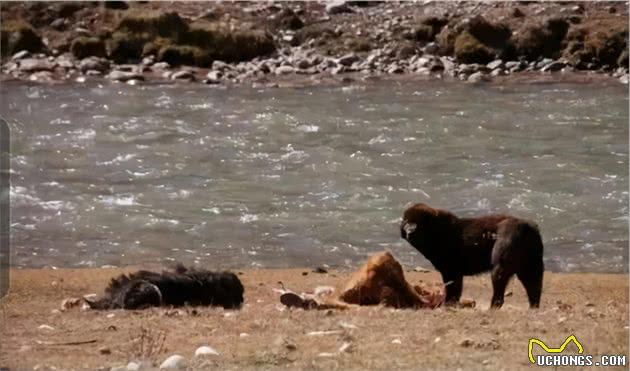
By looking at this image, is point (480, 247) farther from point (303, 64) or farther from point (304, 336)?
point (303, 64)

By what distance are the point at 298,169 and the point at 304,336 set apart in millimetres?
12181

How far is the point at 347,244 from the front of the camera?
15023mm

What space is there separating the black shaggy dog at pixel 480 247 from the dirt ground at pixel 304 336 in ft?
0.91

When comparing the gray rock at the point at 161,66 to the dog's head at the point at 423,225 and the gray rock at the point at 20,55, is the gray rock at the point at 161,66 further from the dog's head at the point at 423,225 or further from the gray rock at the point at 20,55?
the dog's head at the point at 423,225

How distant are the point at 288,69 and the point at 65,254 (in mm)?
16786

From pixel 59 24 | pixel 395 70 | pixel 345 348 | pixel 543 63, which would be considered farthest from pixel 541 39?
pixel 345 348

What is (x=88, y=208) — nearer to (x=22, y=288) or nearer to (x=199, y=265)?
(x=199, y=265)

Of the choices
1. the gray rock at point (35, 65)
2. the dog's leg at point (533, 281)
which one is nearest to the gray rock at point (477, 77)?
the gray rock at point (35, 65)

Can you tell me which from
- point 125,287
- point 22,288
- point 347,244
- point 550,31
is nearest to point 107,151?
point 347,244

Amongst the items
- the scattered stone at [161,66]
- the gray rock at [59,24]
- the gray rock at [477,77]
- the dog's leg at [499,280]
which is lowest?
the scattered stone at [161,66]

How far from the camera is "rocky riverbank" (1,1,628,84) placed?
30.5 metres

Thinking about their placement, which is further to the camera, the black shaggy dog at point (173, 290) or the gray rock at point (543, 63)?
the gray rock at point (543, 63)

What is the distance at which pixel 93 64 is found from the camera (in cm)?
3072

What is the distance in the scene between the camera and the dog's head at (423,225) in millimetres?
9836
